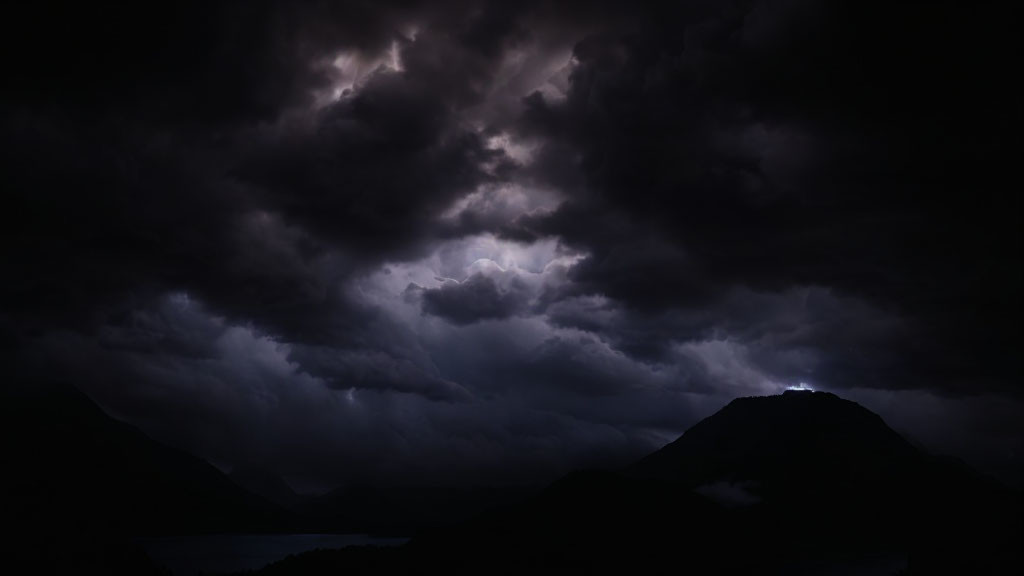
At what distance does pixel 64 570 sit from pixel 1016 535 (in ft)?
1019

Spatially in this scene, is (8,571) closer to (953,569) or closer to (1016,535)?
(953,569)

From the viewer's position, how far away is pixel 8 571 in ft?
625

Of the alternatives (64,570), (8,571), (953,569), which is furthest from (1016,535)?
(8,571)

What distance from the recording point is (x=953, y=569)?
191 meters

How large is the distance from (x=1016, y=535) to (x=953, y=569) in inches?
863

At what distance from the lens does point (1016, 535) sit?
188375 mm

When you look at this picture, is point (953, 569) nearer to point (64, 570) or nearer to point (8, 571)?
point (64, 570)

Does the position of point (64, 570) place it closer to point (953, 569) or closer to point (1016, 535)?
point (953, 569)

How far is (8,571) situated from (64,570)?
14995mm

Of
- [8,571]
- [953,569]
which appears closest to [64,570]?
[8,571]

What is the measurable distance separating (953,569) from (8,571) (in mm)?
305694

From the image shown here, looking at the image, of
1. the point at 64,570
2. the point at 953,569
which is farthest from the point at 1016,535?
the point at 64,570

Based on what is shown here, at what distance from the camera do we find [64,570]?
197m

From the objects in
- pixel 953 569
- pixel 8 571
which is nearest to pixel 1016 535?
pixel 953 569
